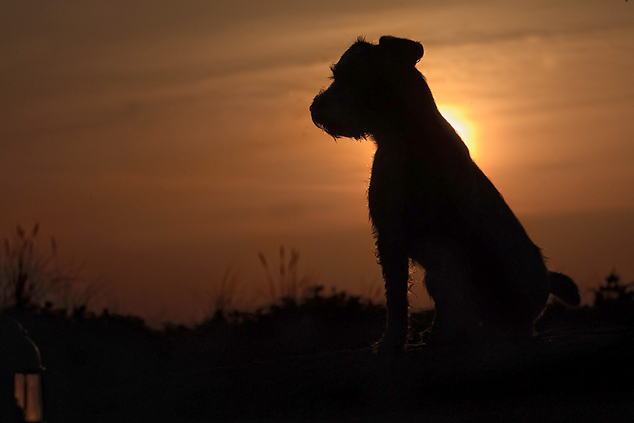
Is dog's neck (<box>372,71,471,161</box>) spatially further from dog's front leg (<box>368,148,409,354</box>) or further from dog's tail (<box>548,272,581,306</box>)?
dog's tail (<box>548,272,581,306</box>)

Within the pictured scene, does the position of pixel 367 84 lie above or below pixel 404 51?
below

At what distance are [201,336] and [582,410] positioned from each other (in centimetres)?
507

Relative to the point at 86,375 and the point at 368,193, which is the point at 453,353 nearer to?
the point at 368,193

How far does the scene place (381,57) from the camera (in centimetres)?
580

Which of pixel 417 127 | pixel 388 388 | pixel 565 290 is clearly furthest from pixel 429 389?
pixel 565 290

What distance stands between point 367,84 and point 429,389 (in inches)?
107

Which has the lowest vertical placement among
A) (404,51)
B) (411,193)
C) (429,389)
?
(429,389)

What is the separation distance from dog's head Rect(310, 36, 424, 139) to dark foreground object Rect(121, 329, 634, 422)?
219 cm

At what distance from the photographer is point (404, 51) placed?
227 inches

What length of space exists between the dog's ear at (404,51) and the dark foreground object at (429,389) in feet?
8.32

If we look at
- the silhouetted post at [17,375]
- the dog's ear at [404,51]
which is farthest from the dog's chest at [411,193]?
the silhouetted post at [17,375]

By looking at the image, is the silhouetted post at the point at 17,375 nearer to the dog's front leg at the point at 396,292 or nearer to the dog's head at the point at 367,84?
the dog's front leg at the point at 396,292

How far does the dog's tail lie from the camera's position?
5988 millimetres

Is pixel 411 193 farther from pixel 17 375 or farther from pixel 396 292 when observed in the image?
pixel 17 375
